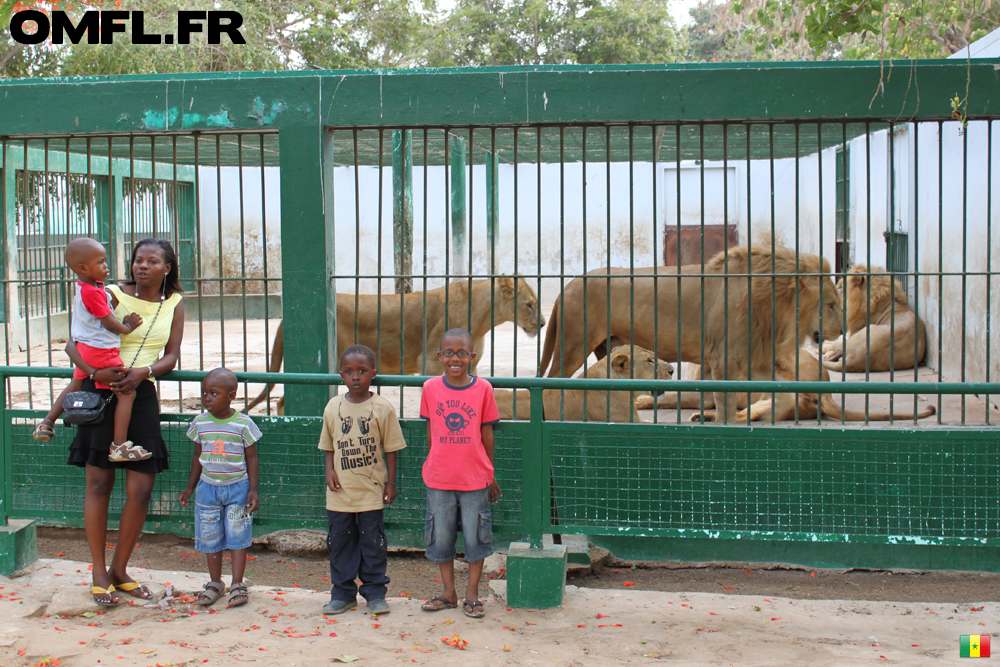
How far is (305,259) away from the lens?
5449mm

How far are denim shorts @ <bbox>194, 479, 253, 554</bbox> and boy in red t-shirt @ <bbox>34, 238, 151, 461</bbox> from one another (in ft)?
1.10

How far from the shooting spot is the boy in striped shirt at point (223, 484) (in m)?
4.20

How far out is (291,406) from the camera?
5.53 m

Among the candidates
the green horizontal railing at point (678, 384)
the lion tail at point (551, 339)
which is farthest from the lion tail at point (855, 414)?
the green horizontal railing at point (678, 384)

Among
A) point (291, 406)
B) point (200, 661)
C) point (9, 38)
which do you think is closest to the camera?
point (200, 661)

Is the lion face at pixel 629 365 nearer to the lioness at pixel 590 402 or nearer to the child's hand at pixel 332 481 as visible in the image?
the lioness at pixel 590 402

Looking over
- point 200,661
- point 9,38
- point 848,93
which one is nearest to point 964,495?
point 848,93

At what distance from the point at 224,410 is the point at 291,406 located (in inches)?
51.3

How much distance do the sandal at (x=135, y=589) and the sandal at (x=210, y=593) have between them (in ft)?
0.83

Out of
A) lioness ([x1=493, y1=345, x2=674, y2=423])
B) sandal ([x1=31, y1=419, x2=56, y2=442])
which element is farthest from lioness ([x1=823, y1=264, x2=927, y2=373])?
sandal ([x1=31, y1=419, x2=56, y2=442])

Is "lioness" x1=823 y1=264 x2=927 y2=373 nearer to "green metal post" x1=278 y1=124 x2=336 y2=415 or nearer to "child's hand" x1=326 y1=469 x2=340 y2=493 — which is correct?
"green metal post" x1=278 y1=124 x2=336 y2=415

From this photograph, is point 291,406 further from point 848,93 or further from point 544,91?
point 848,93

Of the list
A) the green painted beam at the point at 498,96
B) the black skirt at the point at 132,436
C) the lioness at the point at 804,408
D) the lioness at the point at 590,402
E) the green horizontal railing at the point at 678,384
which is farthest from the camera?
the lioness at the point at 804,408

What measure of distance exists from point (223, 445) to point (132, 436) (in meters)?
0.43
